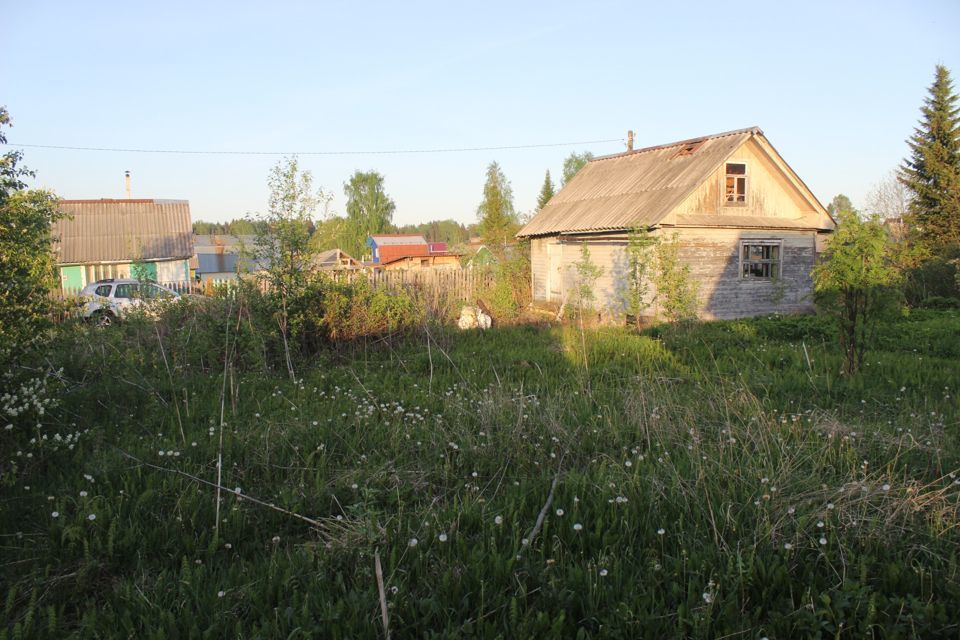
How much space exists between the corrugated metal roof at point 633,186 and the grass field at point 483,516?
11128mm

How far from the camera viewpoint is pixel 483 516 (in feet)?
11.6

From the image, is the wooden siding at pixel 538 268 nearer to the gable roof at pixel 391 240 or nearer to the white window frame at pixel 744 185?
the white window frame at pixel 744 185

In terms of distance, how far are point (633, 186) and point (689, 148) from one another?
2.18 m

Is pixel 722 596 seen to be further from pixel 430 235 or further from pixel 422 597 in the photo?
pixel 430 235

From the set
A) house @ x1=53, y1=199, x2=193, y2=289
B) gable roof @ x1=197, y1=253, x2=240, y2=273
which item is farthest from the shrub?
gable roof @ x1=197, y1=253, x2=240, y2=273

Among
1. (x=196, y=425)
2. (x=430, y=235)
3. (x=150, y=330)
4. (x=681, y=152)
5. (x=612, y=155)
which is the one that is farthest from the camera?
(x=430, y=235)

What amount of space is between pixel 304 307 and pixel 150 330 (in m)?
2.75

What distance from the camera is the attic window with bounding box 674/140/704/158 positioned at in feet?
64.1

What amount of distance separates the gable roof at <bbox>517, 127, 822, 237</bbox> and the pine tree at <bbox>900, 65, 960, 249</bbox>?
12.2 m

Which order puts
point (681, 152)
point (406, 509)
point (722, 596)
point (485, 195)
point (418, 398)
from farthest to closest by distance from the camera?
point (485, 195)
point (681, 152)
point (418, 398)
point (406, 509)
point (722, 596)

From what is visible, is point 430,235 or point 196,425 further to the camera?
point 430,235

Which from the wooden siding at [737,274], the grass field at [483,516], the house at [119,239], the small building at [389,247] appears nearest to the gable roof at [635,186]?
the wooden siding at [737,274]

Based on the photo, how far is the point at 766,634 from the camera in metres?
2.54

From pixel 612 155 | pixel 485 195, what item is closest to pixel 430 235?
pixel 485 195
